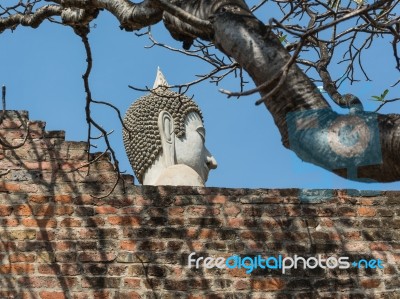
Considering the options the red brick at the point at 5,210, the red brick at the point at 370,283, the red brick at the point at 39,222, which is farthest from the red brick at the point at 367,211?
the red brick at the point at 5,210

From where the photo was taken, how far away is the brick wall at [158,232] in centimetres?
633

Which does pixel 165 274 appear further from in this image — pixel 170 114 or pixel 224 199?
pixel 170 114

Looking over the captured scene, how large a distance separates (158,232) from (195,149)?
3.94ft

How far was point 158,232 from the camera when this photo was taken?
6492 mm

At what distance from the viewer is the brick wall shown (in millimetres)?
6332

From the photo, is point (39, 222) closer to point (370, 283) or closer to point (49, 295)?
point (49, 295)

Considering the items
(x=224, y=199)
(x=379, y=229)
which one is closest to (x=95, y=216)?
(x=224, y=199)

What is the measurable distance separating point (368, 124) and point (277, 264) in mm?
3408

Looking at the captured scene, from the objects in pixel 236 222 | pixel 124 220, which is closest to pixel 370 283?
pixel 236 222

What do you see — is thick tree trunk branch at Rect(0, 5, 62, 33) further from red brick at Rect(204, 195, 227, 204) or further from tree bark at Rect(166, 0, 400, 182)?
tree bark at Rect(166, 0, 400, 182)

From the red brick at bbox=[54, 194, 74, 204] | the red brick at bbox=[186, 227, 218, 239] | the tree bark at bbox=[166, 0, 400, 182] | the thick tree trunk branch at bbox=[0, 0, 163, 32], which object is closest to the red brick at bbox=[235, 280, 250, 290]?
the red brick at bbox=[186, 227, 218, 239]

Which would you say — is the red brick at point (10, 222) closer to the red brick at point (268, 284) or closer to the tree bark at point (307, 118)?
the red brick at point (268, 284)

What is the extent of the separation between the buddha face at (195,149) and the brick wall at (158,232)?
85 centimetres

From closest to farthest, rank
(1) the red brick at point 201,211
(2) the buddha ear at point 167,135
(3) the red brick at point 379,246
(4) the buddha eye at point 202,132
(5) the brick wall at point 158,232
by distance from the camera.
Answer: (5) the brick wall at point 158,232, (1) the red brick at point 201,211, (3) the red brick at point 379,246, (2) the buddha ear at point 167,135, (4) the buddha eye at point 202,132
